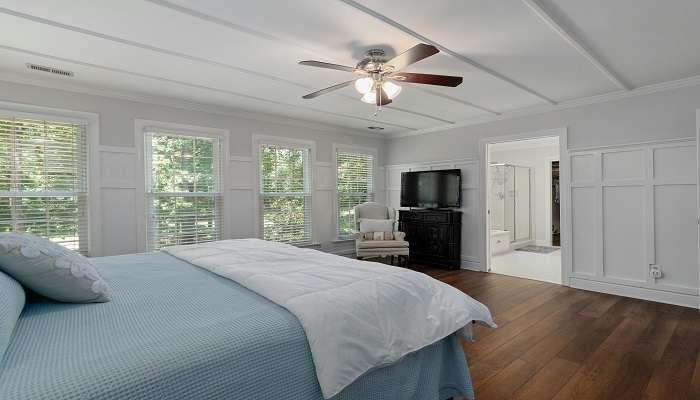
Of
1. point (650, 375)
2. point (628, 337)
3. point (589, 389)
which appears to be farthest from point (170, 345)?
point (628, 337)

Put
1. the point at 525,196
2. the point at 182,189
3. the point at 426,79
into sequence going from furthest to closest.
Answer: the point at 525,196 < the point at 182,189 < the point at 426,79

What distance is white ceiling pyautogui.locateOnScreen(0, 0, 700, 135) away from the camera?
87.9 inches

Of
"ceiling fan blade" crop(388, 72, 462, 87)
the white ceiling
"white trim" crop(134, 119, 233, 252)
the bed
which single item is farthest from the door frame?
"white trim" crop(134, 119, 233, 252)

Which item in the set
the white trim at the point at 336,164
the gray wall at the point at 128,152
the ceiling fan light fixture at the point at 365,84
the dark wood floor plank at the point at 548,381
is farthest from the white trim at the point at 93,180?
the dark wood floor plank at the point at 548,381

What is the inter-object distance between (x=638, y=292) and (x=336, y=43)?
426 centimetres

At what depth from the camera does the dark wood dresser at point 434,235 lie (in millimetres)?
5484

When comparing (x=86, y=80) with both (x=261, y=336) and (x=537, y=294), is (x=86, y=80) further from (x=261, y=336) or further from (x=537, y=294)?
(x=537, y=294)

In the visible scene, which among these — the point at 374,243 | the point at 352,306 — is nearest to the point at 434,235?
the point at 374,243

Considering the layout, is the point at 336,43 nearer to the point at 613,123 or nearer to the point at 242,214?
the point at 242,214

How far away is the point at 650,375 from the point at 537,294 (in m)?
1.83

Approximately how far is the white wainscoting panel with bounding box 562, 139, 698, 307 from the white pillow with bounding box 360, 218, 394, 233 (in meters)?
2.48

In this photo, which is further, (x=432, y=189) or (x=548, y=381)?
(x=432, y=189)

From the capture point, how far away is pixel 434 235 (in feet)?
18.6

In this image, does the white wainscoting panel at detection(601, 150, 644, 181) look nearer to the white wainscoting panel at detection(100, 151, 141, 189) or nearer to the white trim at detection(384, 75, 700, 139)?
the white trim at detection(384, 75, 700, 139)
